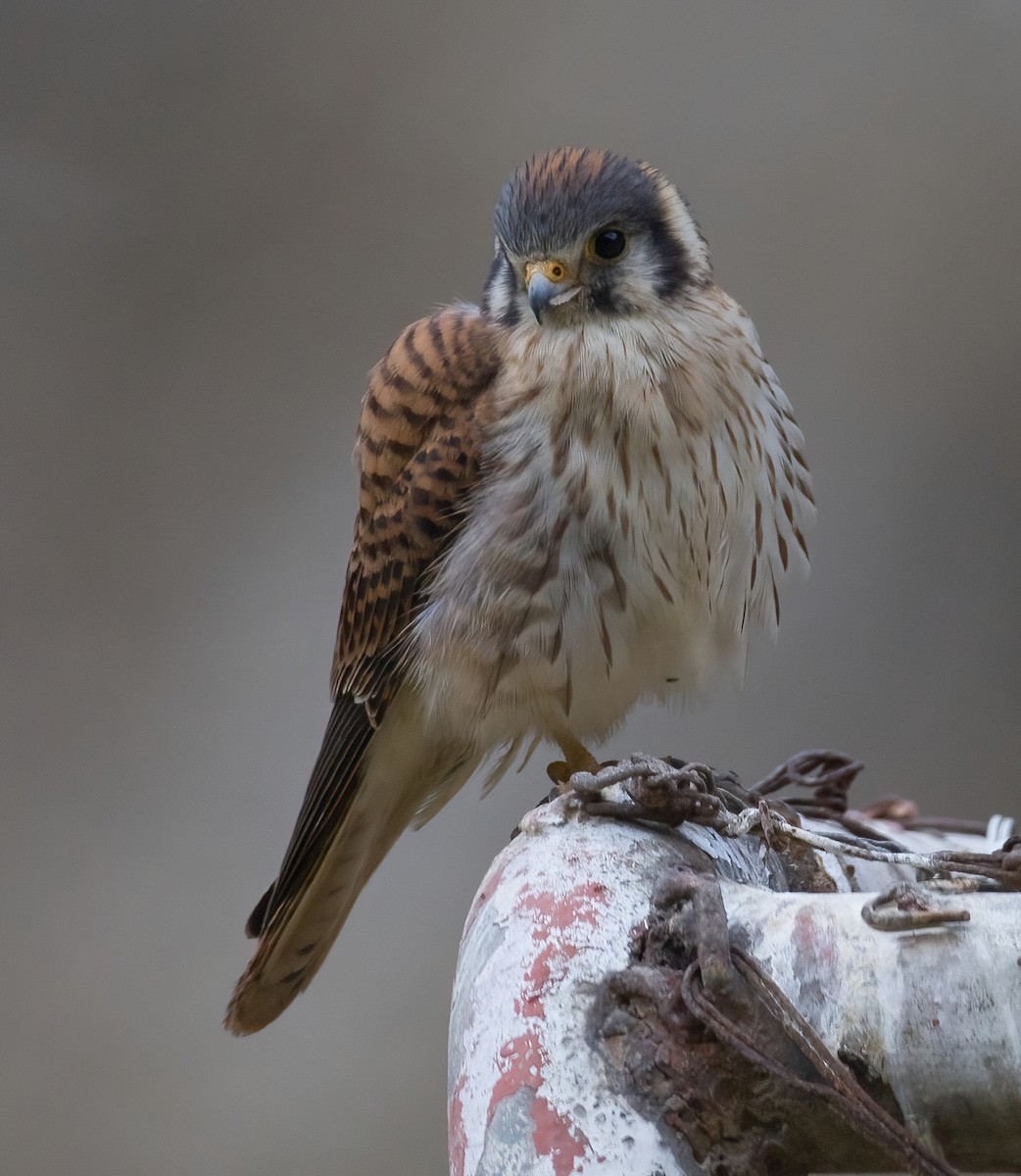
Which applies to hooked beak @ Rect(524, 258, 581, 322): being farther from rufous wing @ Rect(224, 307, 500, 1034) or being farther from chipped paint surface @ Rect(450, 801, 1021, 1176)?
chipped paint surface @ Rect(450, 801, 1021, 1176)

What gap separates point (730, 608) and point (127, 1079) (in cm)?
209

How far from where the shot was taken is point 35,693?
9.99 feet

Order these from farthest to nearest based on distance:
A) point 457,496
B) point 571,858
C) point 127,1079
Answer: point 127,1079 → point 457,496 → point 571,858

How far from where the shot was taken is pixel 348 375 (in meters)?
3.12

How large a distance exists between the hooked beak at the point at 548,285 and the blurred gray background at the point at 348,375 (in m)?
1.55

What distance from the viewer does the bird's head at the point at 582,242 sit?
149 centimetres

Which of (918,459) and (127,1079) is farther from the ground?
(918,459)

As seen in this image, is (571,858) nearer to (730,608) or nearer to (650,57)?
(730,608)

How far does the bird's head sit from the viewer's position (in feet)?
4.88

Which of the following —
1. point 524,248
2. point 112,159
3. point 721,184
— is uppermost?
point 112,159

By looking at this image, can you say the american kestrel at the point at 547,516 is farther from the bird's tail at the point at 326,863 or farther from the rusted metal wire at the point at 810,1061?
the rusted metal wire at the point at 810,1061

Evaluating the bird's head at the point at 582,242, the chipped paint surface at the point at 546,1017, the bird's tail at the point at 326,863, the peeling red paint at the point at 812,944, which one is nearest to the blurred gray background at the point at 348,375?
the bird's tail at the point at 326,863

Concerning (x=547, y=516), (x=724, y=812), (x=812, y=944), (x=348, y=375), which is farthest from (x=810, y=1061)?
(x=348, y=375)

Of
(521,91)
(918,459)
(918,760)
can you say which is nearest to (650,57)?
(521,91)
